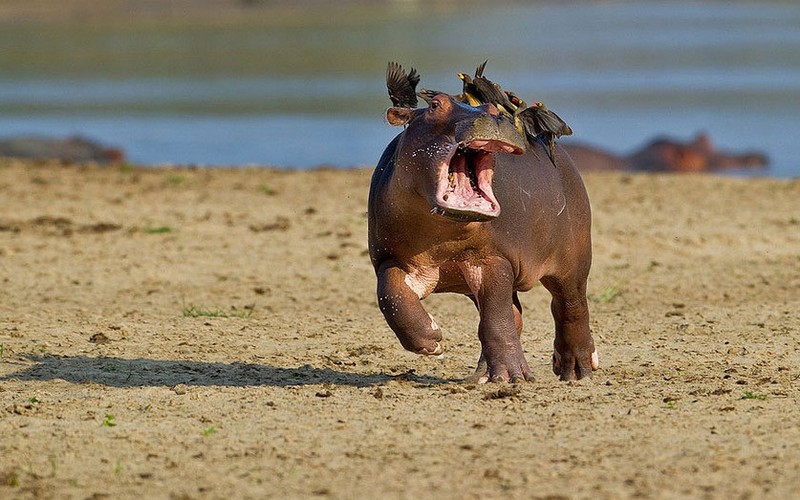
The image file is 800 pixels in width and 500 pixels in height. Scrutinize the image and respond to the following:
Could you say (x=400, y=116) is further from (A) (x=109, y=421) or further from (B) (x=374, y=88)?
(B) (x=374, y=88)

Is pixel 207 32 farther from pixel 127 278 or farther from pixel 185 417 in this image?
pixel 185 417

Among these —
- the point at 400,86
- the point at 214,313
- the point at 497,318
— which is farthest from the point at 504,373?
the point at 214,313

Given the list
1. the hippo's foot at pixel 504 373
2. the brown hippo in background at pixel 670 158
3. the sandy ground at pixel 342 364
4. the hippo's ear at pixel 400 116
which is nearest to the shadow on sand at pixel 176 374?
the sandy ground at pixel 342 364

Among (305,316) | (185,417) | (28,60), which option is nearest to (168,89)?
(28,60)

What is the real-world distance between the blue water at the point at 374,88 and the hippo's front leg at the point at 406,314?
1221 centimetres

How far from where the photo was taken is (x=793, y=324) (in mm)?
7199

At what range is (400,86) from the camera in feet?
19.2

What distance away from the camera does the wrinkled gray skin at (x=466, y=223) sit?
17.1 feet

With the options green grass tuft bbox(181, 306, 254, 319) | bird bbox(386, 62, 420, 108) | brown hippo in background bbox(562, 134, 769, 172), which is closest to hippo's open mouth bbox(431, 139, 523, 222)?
bird bbox(386, 62, 420, 108)

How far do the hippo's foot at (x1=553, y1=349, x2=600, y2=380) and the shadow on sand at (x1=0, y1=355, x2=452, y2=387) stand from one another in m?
0.57

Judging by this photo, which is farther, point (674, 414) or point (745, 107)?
point (745, 107)

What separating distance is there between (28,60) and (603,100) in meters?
16.9

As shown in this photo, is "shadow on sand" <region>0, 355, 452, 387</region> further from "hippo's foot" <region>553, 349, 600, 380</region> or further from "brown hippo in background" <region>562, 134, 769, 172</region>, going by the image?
"brown hippo in background" <region>562, 134, 769, 172</region>

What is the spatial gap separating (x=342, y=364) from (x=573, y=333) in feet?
3.51
